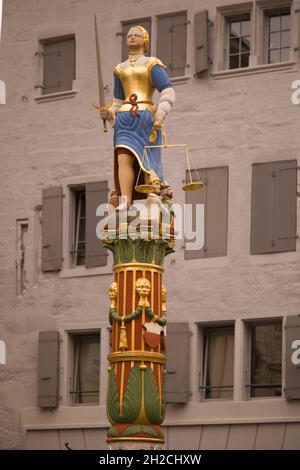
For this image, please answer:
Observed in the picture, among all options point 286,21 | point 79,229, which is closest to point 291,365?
→ point 79,229

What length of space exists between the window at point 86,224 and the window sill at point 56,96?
6.72 ft

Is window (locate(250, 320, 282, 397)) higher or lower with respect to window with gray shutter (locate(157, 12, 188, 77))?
lower

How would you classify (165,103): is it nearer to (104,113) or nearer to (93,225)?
(104,113)

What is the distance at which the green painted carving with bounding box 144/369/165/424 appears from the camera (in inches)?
925

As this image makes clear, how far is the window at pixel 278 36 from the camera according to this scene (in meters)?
37.7

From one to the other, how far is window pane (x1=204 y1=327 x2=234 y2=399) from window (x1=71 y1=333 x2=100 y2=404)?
8.53ft

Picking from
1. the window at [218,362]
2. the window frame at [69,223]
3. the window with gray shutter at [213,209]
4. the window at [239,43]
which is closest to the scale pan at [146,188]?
the window with gray shutter at [213,209]

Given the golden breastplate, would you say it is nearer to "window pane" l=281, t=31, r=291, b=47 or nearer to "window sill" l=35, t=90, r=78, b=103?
"window pane" l=281, t=31, r=291, b=47

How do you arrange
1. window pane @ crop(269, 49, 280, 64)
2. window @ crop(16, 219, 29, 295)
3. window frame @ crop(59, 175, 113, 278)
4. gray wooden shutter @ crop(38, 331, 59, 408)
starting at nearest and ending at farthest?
window pane @ crop(269, 49, 280, 64), gray wooden shutter @ crop(38, 331, 59, 408), window frame @ crop(59, 175, 113, 278), window @ crop(16, 219, 29, 295)

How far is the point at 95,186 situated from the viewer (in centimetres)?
3891

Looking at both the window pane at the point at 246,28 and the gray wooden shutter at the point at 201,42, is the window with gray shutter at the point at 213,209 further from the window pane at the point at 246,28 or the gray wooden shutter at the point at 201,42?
the window pane at the point at 246,28

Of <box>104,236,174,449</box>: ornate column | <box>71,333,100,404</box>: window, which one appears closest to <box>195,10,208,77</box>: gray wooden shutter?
<box>71,333,100,404</box>: window
